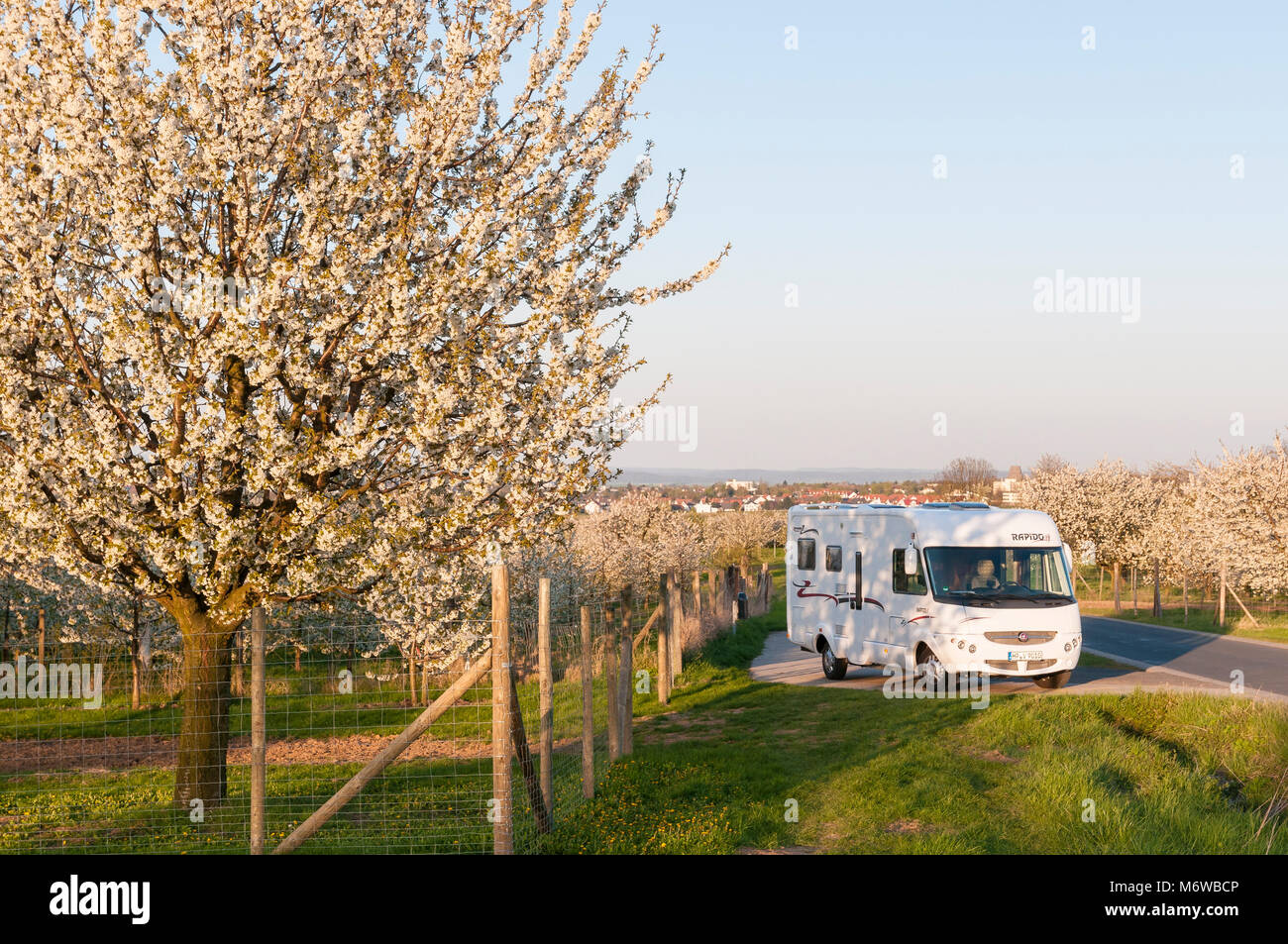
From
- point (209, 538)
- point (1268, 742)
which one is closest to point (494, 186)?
point (209, 538)

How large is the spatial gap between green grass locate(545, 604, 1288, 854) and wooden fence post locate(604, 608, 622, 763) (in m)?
0.27

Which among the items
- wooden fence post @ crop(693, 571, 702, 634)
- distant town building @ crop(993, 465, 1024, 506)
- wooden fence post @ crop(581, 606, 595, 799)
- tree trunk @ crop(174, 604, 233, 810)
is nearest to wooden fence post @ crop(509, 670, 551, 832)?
wooden fence post @ crop(581, 606, 595, 799)

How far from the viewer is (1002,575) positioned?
16594 millimetres

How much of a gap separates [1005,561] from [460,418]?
10363 millimetres

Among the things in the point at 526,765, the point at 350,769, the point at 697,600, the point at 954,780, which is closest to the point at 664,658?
the point at 697,600

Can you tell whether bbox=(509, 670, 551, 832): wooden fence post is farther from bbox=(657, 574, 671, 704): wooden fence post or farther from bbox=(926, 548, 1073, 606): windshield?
bbox=(926, 548, 1073, 606): windshield

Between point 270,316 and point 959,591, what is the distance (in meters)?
11.5

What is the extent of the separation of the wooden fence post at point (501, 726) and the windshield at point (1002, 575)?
10219 millimetres

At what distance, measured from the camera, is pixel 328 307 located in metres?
9.22

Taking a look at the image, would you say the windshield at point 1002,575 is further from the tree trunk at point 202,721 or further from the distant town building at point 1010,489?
the distant town building at point 1010,489

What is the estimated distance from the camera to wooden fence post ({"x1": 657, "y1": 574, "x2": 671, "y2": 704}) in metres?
17.9

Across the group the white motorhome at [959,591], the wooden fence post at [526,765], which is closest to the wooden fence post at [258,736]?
the wooden fence post at [526,765]
